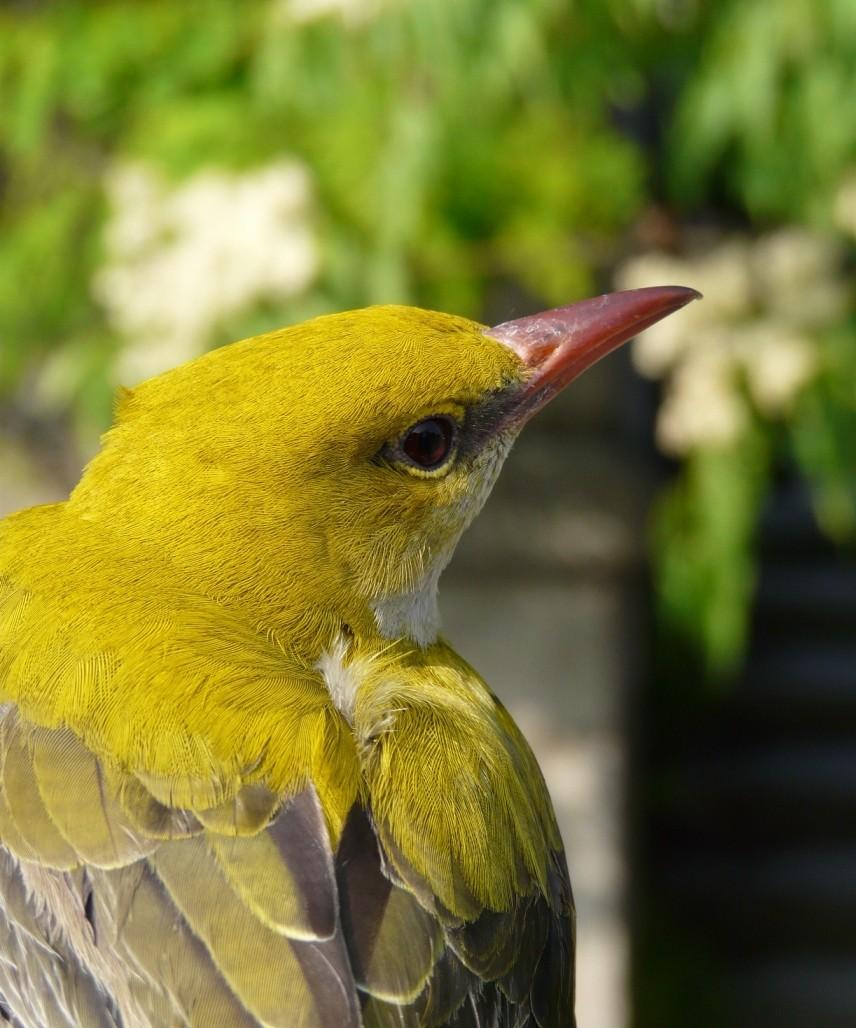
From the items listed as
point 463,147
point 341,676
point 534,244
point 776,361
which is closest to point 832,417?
point 776,361

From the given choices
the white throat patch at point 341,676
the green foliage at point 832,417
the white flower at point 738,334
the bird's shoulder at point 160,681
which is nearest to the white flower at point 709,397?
the white flower at point 738,334

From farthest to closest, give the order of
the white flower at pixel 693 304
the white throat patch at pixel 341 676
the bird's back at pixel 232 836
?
the white flower at pixel 693 304 → the white throat patch at pixel 341 676 → the bird's back at pixel 232 836

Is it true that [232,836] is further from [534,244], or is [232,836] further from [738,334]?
[534,244]

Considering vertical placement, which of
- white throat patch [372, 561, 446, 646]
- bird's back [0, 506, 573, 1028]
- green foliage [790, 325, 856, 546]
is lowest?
bird's back [0, 506, 573, 1028]

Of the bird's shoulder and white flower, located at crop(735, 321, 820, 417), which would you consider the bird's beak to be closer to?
the bird's shoulder

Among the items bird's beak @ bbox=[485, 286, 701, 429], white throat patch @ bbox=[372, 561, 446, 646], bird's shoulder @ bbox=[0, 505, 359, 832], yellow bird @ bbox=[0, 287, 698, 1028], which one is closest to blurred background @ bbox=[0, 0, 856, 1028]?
bird's beak @ bbox=[485, 286, 701, 429]

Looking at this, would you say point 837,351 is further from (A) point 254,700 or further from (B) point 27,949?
(B) point 27,949

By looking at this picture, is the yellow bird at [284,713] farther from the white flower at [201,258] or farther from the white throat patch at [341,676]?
the white flower at [201,258]
